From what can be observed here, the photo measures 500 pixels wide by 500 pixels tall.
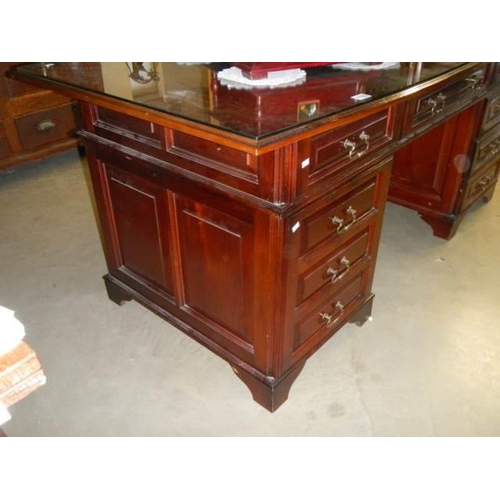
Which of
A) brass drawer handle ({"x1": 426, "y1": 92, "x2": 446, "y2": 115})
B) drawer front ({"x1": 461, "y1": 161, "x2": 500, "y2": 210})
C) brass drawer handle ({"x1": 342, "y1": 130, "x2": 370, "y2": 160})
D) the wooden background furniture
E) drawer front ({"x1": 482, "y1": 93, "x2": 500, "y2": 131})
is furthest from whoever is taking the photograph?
the wooden background furniture

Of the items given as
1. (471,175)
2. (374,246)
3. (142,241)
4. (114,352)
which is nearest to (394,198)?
(471,175)

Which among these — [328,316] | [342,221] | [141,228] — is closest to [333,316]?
[328,316]

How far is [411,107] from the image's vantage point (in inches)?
57.9

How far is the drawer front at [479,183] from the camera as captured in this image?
228 centimetres

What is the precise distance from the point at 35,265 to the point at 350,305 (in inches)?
56.6

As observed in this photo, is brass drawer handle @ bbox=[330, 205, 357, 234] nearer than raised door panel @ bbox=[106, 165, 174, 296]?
Yes

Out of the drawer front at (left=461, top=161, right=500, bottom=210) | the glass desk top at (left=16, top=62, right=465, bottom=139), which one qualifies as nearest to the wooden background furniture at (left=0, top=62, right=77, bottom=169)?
the glass desk top at (left=16, top=62, right=465, bottom=139)

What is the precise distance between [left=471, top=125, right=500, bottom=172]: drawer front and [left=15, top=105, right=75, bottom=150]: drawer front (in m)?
2.34

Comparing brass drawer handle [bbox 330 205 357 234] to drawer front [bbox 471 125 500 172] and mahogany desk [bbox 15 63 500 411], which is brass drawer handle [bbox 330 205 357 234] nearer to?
mahogany desk [bbox 15 63 500 411]

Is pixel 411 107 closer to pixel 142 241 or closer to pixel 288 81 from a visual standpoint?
pixel 288 81

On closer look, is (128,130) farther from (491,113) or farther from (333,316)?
(491,113)

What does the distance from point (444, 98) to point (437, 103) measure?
0.08 metres

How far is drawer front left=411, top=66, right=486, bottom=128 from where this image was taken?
156 centimetres

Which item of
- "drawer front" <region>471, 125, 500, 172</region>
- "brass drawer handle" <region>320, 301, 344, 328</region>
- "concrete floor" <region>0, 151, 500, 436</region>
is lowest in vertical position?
"concrete floor" <region>0, 151, 500, 436</region>
